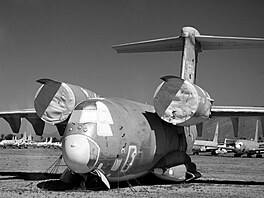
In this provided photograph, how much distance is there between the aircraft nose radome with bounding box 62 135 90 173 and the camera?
40.0ft

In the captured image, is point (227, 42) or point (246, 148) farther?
point (246, 148)

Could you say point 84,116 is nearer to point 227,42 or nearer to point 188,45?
point 188,45

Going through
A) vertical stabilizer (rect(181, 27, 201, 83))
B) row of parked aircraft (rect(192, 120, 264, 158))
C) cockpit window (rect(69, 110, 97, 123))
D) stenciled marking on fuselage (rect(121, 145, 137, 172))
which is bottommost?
row of parked aircraft (rect(192, 120, 264, 158))

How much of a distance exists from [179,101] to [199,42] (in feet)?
17.6

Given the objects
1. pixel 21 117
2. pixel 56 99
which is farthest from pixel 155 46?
pixel 21 117

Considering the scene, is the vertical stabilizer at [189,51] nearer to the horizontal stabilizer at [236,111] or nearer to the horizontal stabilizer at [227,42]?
the horizontal stabilizer at [227,42]

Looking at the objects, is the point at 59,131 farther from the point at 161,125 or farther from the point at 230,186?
the point at 230,186

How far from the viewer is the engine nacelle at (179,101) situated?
14.8m

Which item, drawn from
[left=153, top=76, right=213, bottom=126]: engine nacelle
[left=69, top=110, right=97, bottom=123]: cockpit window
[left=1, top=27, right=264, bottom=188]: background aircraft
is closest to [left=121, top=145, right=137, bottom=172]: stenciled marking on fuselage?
[left=1, top=27, right=264, bottom=188]: background aircraft

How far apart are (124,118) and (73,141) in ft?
7.18

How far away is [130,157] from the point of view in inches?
543

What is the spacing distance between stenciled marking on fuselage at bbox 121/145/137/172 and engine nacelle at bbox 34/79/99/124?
294cm

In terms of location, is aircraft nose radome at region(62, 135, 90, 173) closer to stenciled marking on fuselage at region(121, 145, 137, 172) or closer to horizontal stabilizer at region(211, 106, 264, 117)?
stenciled marking on fuselage at region(121, 145, 137, 172)

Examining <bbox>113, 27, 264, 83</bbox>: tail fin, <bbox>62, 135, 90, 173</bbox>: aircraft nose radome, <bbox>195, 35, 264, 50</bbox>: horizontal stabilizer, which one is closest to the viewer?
<bbox>62, 135, 90, 173</bbox>: aircraft nose radome
